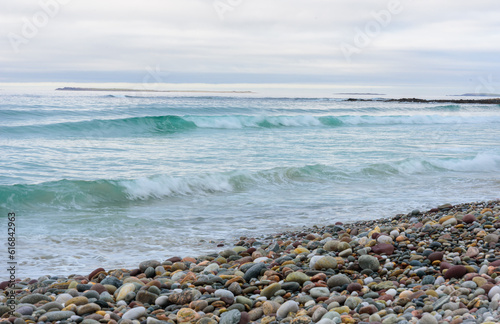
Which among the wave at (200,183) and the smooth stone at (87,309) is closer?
the smooth stone at (87,309)

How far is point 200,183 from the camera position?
10.5 m

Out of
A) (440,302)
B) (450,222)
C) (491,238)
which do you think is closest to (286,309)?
(440,302)

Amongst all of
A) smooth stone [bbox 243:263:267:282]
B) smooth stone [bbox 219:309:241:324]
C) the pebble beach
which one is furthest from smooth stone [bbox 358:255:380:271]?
smooth stone [bbox 219:309:241:324]

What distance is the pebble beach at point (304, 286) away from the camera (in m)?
3.26

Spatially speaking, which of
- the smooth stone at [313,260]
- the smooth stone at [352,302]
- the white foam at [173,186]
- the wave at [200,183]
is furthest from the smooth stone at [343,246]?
the white foam at [173,186]

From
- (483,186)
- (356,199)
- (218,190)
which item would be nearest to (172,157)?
(218,190)

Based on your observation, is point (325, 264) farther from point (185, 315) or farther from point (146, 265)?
point (146, 265)

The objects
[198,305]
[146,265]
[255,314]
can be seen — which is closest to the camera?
[255,314]

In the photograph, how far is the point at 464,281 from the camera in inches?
144

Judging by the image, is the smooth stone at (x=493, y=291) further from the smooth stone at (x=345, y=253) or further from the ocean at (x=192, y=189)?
the ocean at (x=192, y=189)

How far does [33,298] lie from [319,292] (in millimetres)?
2379

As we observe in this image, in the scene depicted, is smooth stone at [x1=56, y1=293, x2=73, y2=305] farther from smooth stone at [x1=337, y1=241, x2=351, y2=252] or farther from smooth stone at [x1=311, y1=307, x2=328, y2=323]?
smooth stone at [x1=337, y1=241, x2=351, y2=252]

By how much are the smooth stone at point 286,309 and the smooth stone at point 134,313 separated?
39.9 inches

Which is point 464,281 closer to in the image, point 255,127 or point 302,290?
point 302,290
